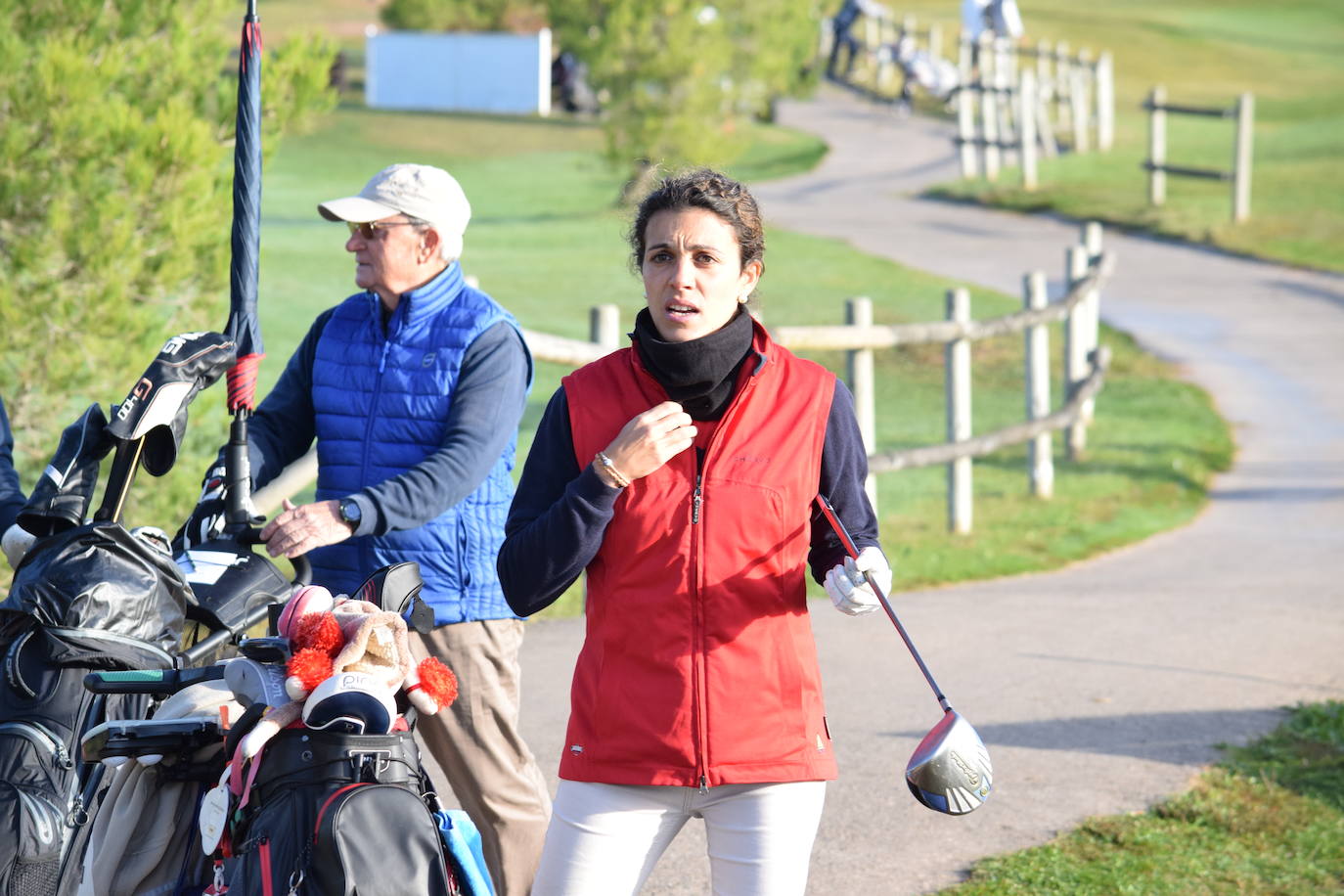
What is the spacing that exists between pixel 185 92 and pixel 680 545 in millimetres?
5091

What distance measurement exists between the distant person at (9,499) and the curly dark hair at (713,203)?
1.65m

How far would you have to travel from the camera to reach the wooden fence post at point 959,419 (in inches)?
436

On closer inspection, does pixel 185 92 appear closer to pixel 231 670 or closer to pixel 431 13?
pixel 231 670

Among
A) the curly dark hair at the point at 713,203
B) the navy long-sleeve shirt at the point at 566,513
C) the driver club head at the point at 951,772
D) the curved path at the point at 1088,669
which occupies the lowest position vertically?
the curved path at the point at 1088,669

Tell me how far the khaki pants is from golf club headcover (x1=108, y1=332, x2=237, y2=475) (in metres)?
0.88

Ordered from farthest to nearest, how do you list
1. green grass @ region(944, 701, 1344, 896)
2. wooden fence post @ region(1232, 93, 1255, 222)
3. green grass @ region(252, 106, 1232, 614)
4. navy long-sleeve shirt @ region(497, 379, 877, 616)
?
1. wooden fence post @ region(1232, 93, 1255, 222)
2. green grass @ region(252, 106, 1232, 614)
3. green grass @ region(944, 701, 1344, 896)
4. navy long-sleeve shirt @ region(497, 379, 877, 616)

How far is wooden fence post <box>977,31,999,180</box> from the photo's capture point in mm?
33250

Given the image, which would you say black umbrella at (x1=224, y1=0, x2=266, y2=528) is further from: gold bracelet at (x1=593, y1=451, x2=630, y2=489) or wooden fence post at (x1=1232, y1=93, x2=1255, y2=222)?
wooden fence post at (x1=1232, y1=93, x2=1255, y2=222)

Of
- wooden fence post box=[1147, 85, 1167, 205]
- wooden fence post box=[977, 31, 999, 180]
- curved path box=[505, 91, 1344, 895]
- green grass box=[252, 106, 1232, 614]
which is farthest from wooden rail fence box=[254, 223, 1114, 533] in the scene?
wooden fence post box=[977, 31, 999, 180]

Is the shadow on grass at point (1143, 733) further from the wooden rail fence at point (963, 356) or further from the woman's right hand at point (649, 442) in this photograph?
the woman's right hand at point (649, 442)

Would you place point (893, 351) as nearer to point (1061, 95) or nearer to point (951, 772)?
point (951, 772)

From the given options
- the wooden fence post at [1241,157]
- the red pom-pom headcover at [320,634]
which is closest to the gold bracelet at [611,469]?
the red pom-pom headcover at [320,634]

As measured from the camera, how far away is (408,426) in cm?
448

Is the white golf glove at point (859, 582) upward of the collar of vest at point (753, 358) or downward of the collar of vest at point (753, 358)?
downward
